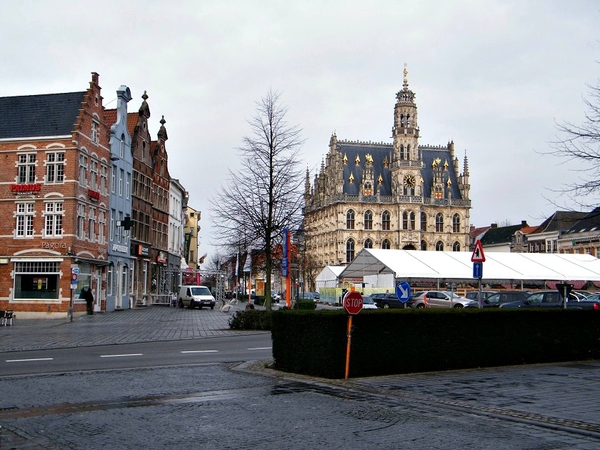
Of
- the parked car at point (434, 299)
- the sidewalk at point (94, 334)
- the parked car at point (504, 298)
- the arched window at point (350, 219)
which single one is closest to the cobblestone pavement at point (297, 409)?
the sidewalk at point (94, 334)

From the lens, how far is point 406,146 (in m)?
121

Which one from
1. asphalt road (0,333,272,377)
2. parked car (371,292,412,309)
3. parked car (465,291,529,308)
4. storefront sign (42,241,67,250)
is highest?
storefront sign (42,241,67,250)

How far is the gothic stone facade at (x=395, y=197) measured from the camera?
120312 millimetres

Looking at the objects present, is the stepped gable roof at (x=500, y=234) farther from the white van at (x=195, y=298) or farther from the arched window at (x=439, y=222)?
the white van at (x=195, y=298)

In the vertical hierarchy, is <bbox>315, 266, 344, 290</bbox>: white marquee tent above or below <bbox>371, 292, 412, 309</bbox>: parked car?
above

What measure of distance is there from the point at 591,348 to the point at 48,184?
3300 cm

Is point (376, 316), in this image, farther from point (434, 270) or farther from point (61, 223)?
point (434, 270)

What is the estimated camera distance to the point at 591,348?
58.2ft

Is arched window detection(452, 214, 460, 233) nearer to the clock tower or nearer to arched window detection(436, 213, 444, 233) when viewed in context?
arched window detection(436, 213, 444, 233)

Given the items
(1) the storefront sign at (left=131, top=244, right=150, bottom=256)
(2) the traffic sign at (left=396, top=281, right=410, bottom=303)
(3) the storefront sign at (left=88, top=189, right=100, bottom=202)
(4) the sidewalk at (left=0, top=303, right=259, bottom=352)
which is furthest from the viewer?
(1) the storefront sign at (left=131, top=244, right=150, bottom=256)

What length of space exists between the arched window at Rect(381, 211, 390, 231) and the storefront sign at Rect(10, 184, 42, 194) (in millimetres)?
84570

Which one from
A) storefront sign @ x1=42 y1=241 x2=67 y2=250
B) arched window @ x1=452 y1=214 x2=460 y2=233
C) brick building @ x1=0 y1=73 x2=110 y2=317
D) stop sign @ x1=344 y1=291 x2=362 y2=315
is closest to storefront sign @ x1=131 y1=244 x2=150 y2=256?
brick building @ x1=0 y1=73 x2=110 y2=317

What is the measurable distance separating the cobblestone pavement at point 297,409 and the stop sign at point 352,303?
127 centimetres

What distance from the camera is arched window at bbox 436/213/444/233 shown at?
123 metres
